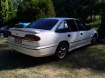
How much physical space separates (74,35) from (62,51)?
2.74ft

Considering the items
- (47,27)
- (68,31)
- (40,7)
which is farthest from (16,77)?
(40,7)

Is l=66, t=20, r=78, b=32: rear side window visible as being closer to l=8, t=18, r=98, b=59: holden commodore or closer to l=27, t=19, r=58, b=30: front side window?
l=8, t=18, r=98, b=59: holden commodore

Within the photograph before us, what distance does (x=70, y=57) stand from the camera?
610 cm

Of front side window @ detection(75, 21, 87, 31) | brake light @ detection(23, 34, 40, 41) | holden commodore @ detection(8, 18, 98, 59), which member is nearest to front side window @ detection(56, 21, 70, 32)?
holden commodore @ detection(8, 18, 98, 59)

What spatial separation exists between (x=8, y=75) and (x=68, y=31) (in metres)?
2.69

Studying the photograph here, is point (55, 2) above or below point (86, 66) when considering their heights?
above

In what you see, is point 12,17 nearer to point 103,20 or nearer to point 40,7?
point 40,7

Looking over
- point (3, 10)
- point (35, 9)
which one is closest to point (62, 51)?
point (35, 9)

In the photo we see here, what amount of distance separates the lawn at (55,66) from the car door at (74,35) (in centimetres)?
45

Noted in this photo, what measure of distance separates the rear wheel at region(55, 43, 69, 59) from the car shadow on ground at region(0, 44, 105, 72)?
18cm

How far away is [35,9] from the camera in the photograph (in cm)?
1659

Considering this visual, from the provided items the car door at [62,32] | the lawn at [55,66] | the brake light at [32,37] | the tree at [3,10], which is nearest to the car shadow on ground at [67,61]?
the lawn at [55,66]

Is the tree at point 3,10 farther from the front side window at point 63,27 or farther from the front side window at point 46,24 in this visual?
the front side window at point 63,27

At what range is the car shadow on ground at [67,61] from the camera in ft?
17.0
